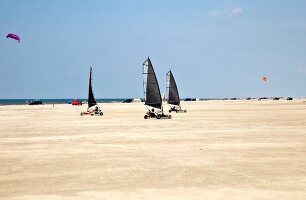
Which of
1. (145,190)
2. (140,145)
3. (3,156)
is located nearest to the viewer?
(145,190)

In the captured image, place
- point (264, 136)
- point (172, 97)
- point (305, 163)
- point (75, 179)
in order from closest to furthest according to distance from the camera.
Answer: point (75, 179) < point (305, 163) < point (264, 136) < point (172, 97)

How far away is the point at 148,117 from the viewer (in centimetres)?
4300

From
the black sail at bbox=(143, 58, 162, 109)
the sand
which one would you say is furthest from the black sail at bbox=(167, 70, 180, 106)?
the sand

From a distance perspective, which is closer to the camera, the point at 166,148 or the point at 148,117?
the point at 166,148

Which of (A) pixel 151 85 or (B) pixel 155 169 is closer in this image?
(B) pixel 155 169

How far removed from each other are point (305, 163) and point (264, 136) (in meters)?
8.68

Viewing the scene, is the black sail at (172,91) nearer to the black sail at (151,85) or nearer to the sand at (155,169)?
the black sail at (151,85)

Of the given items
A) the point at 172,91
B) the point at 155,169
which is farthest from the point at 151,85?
the point at 155,169

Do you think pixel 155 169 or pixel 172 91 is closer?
pixel 155 169

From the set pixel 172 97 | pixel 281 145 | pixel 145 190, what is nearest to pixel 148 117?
pixel 172 97

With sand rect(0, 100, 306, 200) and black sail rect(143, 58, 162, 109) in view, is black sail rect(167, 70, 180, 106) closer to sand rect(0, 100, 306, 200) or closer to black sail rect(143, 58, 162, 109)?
black sail rect(143, 58, 162, 109)

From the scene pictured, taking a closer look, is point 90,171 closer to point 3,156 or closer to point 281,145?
point 3,156

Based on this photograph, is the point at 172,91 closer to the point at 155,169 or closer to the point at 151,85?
the point at 151,85

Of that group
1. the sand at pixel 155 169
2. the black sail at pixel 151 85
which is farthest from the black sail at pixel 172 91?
the sand at pixel 155 169
